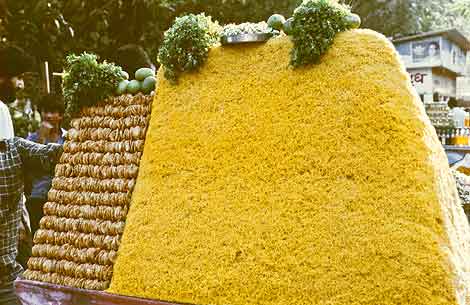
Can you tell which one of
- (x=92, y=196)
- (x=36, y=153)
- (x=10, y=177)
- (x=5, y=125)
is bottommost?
(x=92, y=196)

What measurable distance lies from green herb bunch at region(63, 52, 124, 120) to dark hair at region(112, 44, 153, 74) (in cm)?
409

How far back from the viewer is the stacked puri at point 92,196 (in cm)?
316

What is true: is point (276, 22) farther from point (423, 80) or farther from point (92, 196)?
point (423, 80)

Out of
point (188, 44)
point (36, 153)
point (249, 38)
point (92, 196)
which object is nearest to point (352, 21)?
point (249, 38)

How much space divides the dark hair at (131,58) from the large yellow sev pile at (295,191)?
4.70 metres

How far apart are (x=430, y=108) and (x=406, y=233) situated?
20.9ft

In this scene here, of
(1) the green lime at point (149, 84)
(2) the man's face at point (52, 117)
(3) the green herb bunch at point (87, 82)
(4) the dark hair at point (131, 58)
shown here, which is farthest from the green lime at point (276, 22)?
(4) the dark hair at point (131, 58)

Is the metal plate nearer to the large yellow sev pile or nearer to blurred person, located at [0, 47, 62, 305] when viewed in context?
the large yellow sev pile

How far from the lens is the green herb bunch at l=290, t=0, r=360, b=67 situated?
2693 millimetres

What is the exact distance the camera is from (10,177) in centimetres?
332

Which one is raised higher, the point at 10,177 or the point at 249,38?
the point at 249,38

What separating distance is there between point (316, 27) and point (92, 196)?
1722 mm

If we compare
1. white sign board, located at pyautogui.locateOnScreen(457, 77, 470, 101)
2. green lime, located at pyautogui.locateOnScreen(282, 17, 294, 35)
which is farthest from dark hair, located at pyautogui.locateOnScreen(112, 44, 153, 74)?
white sign board, located at pyautogui.locateOnScreen(457, 77, 470, 101)

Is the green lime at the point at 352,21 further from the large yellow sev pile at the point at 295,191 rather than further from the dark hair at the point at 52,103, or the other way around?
the dark hair at the point at 52,103
